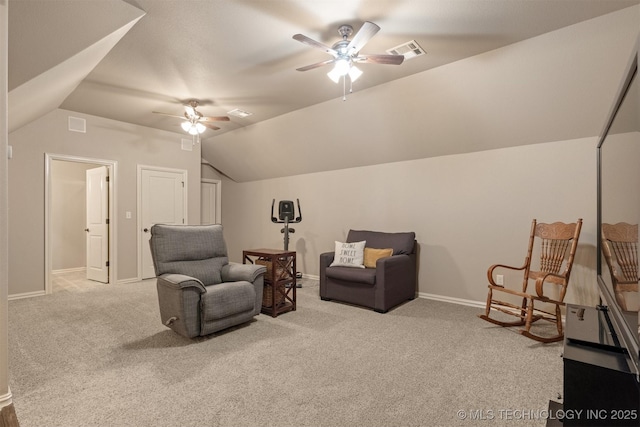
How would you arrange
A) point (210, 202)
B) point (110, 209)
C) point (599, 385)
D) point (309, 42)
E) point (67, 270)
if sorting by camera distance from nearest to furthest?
point (599, 385)
point (309, 42)
point (110, 209)
point (67, 270)
point (210, 202)

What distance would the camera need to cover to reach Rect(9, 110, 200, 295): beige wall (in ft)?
13.8

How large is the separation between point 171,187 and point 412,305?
452 cm

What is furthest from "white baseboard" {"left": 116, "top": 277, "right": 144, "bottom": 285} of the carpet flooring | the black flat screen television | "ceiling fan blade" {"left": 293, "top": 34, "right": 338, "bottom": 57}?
the black flat screen television

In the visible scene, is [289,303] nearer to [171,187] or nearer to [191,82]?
[191,82]

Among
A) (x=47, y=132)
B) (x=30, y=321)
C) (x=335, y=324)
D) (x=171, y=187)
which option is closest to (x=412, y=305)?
(x=335, y=324)

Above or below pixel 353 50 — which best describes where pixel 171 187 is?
below

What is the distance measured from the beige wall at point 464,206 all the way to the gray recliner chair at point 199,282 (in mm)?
2231

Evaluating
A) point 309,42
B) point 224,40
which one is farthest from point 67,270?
point 309,42

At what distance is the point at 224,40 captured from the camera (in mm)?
2709

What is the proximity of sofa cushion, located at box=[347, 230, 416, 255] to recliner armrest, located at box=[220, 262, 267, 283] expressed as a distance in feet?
5.41

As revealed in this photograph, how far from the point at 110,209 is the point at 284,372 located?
4349mm

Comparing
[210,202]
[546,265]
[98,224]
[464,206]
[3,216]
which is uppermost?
[210,202]

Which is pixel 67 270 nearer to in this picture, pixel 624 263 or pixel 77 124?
pixel 77 124

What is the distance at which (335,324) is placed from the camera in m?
3.23
